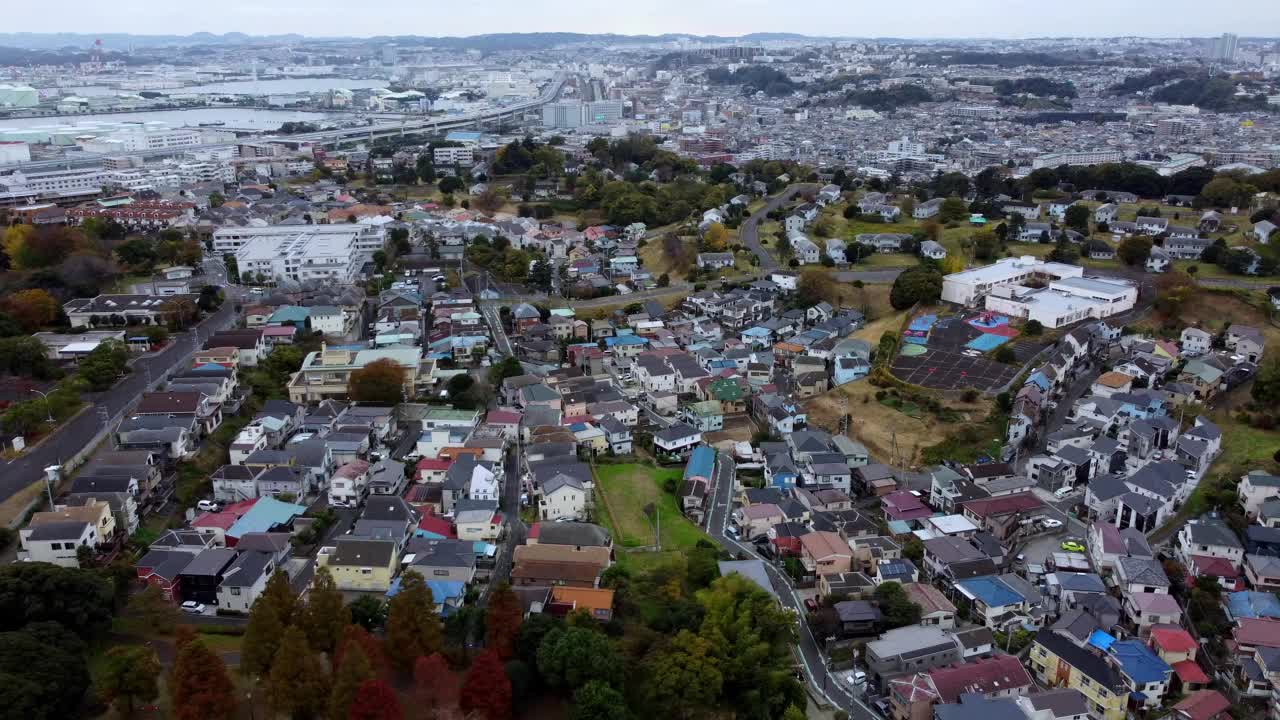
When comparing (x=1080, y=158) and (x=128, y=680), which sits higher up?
(x=1080, y=158)

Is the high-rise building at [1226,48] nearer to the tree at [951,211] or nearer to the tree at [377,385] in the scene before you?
the tree at [951,211]

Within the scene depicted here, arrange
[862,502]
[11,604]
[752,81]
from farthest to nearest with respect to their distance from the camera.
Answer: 1. [752,81]
2. [862,502]
3. [11,604]

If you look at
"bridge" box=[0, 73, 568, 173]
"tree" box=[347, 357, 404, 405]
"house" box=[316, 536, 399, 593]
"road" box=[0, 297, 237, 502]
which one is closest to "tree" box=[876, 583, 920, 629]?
"house" box=[316, 536, 399, 593]

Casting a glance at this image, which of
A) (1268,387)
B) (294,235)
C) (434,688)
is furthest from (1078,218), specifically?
(434,688)

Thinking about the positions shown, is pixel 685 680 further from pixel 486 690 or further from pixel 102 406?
pixel 102 406

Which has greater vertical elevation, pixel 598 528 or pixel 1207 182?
pixel 1207 182

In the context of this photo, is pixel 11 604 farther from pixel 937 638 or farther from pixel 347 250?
pixel 347 250

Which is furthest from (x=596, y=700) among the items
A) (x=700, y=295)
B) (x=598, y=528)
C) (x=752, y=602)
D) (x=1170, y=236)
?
(x=1170, y=236)
